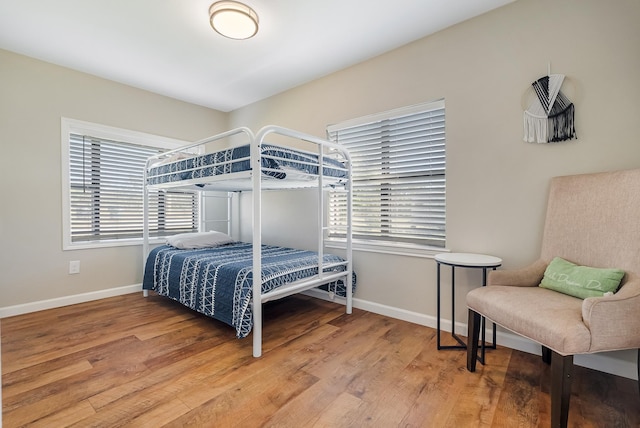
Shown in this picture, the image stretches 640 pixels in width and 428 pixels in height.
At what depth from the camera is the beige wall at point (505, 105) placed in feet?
5.74

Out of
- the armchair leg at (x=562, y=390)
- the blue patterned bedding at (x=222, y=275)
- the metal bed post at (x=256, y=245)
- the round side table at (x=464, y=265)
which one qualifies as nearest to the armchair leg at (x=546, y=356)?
the round side table at (x=464, y=265)

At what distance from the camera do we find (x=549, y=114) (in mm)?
1913

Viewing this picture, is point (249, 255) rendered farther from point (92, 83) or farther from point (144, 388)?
point (92, 83)

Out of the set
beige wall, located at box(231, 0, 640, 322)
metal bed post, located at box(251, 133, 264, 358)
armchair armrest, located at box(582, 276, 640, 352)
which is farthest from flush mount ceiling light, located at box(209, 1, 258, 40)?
A: armchair armrest, located at box(582, 276, 640, 352)

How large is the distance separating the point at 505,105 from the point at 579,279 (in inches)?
47.3

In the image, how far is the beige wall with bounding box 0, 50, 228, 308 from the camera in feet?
8.62

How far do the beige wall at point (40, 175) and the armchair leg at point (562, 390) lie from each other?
375cm

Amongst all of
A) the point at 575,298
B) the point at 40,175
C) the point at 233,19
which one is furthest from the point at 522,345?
the point at 40,175

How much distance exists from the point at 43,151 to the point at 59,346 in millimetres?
1799

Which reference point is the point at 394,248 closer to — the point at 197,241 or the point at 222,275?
the point at 222,275

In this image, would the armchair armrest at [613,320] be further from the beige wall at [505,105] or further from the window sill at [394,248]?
the window sill at [394,248]

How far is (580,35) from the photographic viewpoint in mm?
1830

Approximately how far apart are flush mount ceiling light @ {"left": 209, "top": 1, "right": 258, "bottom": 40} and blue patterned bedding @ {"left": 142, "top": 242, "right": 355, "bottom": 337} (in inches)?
66.1

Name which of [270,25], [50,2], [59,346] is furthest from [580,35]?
[59,346]
